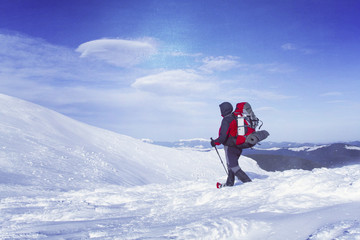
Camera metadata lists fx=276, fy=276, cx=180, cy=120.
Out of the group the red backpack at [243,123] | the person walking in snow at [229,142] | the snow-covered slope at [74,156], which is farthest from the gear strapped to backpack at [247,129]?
the snow-covered slope at [74,156]

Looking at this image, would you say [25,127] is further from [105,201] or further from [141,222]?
[141,222]

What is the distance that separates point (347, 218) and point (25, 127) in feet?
35.7

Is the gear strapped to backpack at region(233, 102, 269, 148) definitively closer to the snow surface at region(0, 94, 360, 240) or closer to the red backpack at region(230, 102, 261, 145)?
the red backpack at region(230, 102, 261, 145)

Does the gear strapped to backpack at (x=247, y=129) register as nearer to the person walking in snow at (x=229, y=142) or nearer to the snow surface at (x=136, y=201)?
the person walking in snow at (x=229, y=142)

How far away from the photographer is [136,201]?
537 cm

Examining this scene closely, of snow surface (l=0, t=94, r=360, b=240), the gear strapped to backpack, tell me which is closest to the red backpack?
the gear strapped to backpack

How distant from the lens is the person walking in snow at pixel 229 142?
5879 mm

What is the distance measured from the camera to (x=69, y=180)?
778 centimetres

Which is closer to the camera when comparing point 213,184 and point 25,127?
point 213,184

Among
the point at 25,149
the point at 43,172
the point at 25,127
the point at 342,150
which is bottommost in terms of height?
the point at 342,150

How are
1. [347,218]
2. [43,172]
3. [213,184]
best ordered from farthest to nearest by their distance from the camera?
[43,172] < [213,184] < [347,218]

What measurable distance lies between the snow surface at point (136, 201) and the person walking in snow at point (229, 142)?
0.44m

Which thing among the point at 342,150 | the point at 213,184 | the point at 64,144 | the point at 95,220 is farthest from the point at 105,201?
the point at 342,150

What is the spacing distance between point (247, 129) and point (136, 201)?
272 cm
